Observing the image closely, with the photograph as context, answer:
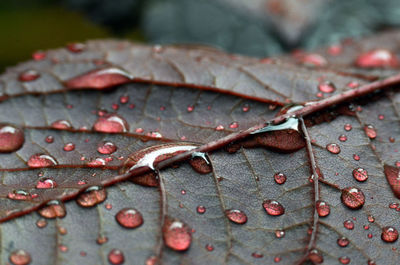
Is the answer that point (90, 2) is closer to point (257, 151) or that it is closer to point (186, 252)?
point (257, 151)

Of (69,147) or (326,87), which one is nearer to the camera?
(69,147)

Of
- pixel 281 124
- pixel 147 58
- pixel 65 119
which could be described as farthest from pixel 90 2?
pixel 281 124

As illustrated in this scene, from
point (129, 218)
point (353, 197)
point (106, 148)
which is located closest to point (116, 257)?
point (129, 218)

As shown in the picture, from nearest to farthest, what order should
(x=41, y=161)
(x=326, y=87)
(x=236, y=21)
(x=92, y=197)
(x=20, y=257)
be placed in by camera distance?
(x=20, y=257) → (x=92, y=197) → (x=41, y=161) → (x=326, y=87) → (x=236, y=21)

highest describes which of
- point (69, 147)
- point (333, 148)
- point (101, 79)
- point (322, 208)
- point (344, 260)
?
point (101, 79)

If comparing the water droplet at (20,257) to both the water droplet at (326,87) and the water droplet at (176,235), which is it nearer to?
the water droplet at (176,235)

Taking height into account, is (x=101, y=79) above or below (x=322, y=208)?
above

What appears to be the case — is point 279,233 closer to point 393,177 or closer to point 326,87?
point 393,177

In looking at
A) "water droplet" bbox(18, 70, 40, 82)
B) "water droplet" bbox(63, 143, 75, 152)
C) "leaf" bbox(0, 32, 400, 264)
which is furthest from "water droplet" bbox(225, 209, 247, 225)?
"water droplet" bbox(18, 70, 40, 82)
